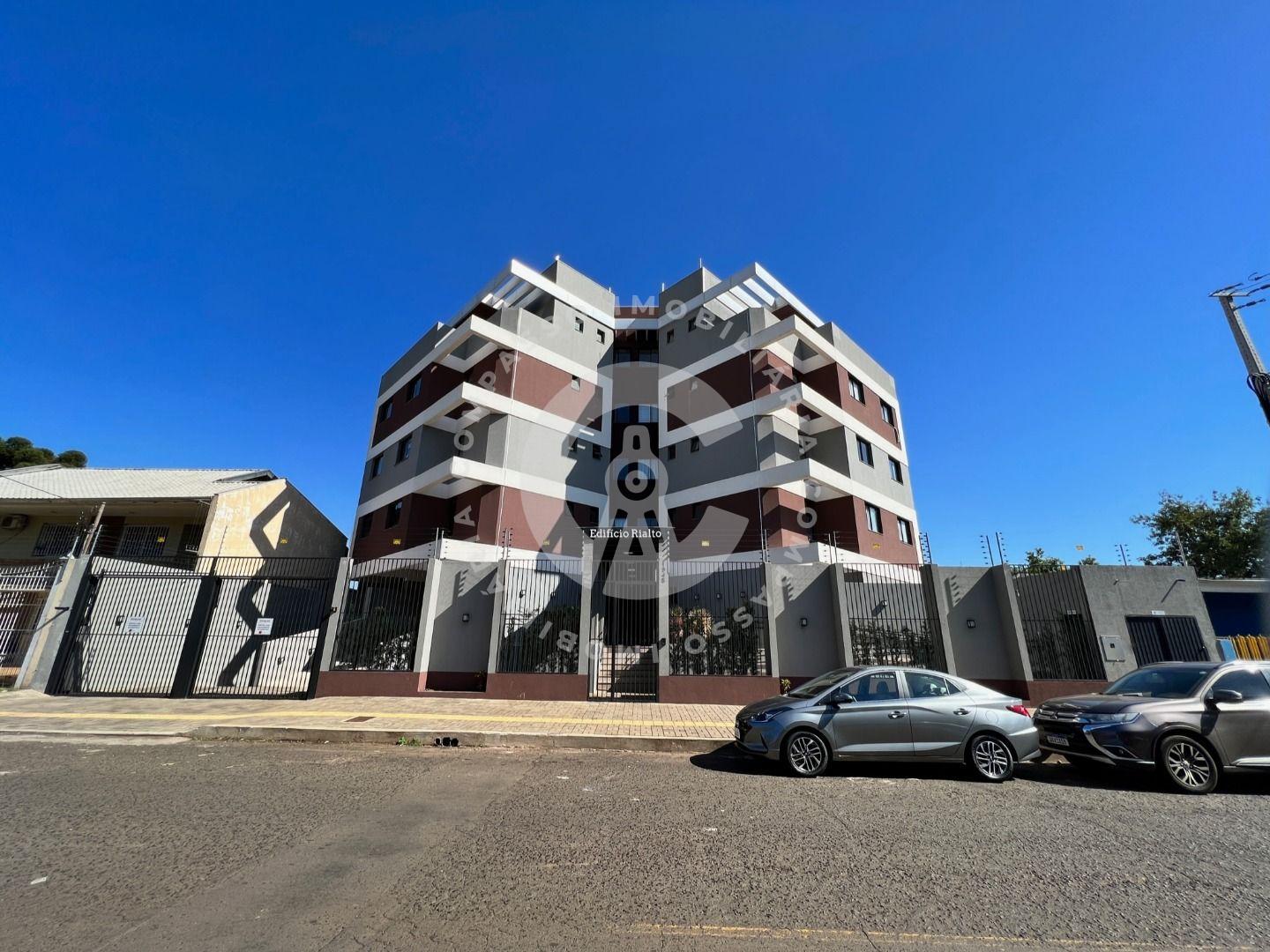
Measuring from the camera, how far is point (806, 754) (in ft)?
24.2

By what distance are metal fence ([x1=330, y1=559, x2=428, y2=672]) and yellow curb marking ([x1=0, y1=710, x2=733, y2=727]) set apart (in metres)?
2.57

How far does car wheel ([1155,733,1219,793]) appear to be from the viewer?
6.67m

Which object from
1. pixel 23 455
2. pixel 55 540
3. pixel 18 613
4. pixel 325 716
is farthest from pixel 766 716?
pixel 23 455

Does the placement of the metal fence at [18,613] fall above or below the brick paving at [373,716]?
above

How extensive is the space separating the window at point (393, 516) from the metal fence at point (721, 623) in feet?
52.4

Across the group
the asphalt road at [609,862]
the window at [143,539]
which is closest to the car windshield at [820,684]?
the asphalt road at [609,862]

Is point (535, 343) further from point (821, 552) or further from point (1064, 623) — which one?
point (1064, 623)

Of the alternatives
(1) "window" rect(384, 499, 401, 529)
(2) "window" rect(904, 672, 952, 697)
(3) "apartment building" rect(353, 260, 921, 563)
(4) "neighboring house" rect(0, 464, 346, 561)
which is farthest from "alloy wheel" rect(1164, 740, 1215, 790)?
(4) "neighboring house" rect(0, 464, 346, 561)

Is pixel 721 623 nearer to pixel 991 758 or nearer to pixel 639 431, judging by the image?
pixel 991 758

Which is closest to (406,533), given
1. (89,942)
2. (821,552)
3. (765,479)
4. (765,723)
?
(765,479)

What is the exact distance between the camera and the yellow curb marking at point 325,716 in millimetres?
10258

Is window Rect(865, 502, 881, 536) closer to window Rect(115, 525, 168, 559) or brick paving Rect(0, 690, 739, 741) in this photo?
brick paving Rect(0, 690, 739, 741)

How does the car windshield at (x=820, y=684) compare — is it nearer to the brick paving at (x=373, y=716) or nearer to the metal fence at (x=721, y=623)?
the brick paving at (x=373, y=716)

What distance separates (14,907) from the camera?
3.32m
